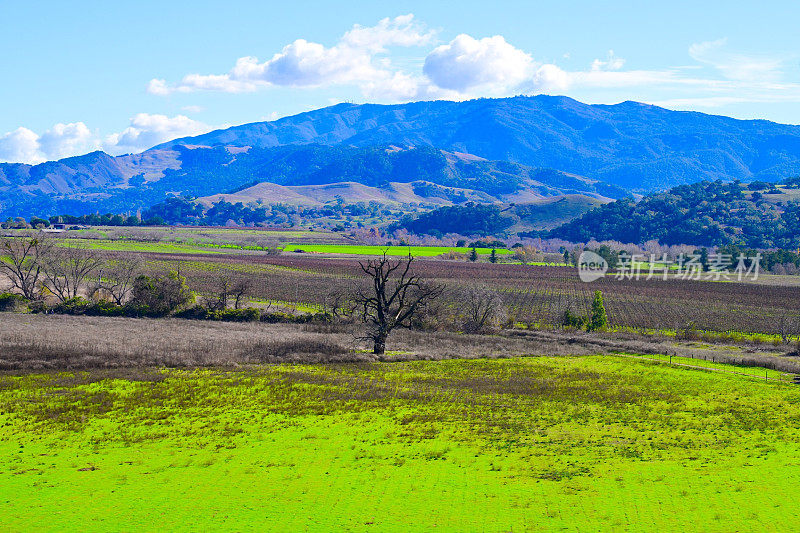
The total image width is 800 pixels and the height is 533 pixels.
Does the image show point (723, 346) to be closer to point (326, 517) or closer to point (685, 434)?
point (685, 434)

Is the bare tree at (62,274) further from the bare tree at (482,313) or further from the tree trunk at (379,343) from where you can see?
the bare tree at (482,313)

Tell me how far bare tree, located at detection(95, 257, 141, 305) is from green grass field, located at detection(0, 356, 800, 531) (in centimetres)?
4456

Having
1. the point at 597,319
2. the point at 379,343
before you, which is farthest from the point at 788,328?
the point at 379,343

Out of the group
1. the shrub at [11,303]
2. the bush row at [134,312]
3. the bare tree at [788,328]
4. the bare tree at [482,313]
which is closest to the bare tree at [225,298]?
the bush row at [134,312]

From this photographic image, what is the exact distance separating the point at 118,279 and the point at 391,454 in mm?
73765

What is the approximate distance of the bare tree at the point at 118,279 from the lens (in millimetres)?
84500

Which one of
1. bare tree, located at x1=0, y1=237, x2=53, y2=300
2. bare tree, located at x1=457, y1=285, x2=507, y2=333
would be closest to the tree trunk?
bare tree, located at x1=457, y1=285, x2=507, y2=333

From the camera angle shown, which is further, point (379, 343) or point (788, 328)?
point (788, 328)

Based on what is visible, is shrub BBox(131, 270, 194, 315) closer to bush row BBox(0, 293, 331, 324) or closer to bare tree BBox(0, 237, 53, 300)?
bush row BBox(0, 293, 331, 324)

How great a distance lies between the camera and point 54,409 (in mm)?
33094

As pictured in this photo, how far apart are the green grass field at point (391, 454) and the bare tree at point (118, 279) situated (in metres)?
44.6

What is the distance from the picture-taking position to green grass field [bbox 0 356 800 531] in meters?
19.9

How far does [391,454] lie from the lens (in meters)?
26.4

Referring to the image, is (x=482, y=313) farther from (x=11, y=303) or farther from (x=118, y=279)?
(x=11, y=303)
